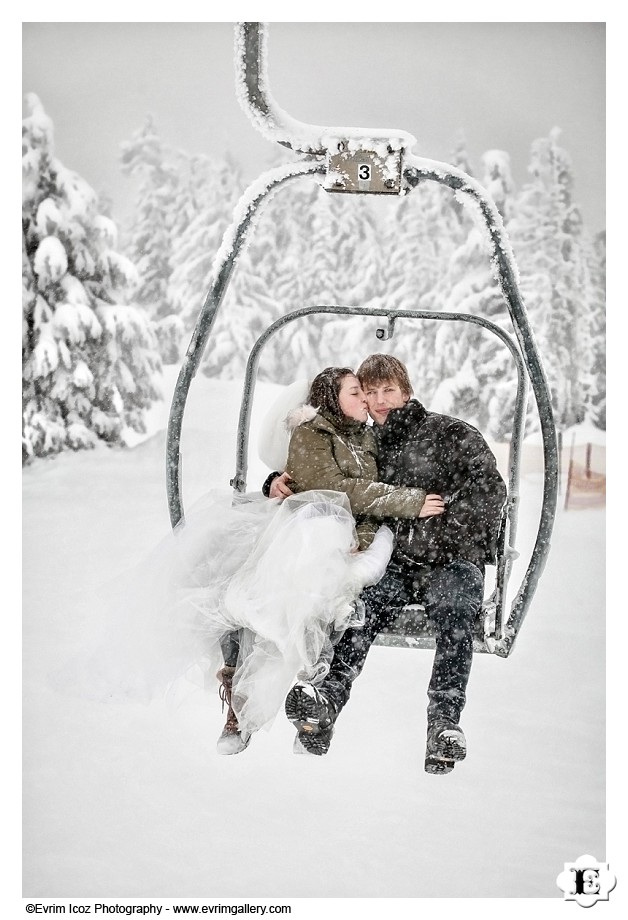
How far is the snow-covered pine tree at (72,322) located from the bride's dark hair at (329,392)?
3.58ft

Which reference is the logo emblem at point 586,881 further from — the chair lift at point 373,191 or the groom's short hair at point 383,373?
the groom's short hair at point 383,373

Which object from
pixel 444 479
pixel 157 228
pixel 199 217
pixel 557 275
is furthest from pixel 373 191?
pixel 199 217

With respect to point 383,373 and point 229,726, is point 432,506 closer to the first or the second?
point 383,373

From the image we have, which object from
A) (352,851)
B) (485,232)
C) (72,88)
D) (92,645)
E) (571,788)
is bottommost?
(352,851)

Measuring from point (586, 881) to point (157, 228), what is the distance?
3428mm

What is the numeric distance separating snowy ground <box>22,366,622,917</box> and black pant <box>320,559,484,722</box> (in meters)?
0.99

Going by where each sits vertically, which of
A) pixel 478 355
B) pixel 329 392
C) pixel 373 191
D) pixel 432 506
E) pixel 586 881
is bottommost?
pixel 586 881

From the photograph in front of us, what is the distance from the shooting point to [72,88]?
3.35 meters

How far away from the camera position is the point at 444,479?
2.42 m

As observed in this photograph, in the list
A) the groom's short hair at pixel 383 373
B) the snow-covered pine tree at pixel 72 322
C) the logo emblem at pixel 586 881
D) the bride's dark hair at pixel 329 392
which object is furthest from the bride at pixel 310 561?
the logo emblem at pixel 586 881

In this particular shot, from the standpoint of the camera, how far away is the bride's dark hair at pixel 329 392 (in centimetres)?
232
